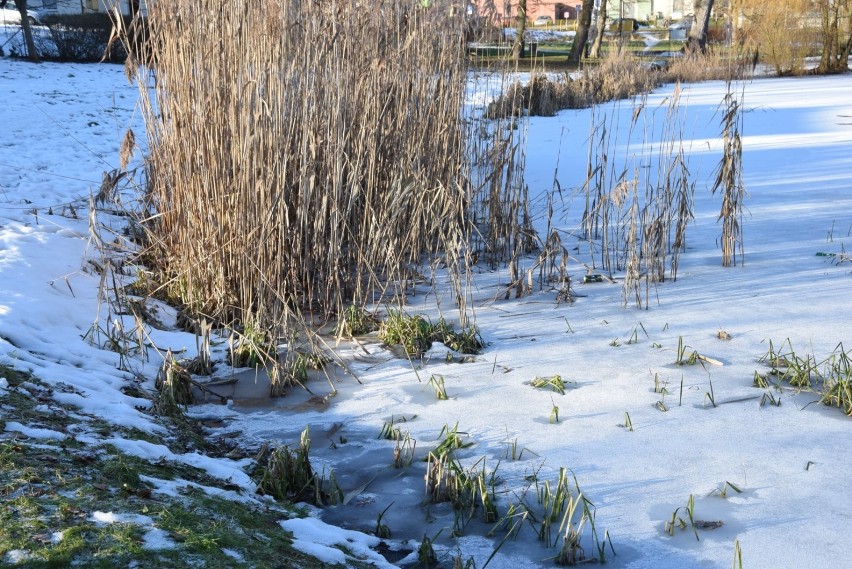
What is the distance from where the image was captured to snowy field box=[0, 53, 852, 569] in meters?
2.14

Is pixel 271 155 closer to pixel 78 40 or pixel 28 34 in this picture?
pixel 28 34

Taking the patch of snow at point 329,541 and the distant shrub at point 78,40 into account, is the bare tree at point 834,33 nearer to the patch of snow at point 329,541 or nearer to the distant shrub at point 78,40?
the distant shrub at point 78,40

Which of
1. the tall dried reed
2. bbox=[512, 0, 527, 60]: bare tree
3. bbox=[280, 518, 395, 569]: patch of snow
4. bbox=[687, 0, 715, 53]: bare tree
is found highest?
bbox=[687, 0, 715, 53]: bare tree

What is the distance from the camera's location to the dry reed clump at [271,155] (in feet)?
11.2

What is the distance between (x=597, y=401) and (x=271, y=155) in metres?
1.60

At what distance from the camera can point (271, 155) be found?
→ 342cm

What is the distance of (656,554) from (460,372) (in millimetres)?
1269

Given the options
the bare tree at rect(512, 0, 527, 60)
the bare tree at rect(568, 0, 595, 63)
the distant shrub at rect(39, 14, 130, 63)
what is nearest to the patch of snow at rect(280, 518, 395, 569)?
the bare tree at rect(512, 0, 527, 60)

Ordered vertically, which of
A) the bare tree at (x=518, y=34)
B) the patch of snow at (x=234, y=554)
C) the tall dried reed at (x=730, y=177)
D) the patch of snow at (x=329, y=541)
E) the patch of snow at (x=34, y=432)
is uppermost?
the bare tree at (x=518, y=34)

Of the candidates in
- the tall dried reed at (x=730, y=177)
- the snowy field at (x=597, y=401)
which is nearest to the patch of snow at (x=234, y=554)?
the snowy field at (x=597, y=401)

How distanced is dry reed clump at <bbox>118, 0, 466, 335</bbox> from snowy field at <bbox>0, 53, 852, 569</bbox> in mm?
292

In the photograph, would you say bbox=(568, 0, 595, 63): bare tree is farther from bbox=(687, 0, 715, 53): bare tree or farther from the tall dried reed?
the tall dried reed

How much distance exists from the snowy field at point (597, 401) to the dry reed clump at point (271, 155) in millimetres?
292

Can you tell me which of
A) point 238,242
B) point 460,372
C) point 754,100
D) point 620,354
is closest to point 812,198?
point 620,354
